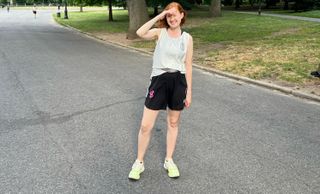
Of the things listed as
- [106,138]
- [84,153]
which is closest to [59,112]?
[106,138]

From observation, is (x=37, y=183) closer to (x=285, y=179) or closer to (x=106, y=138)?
(x=106, y=138)

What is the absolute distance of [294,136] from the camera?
6141 millimetres

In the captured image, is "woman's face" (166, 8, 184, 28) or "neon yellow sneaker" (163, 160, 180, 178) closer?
"woman's face" (166, 8, 184, 28)

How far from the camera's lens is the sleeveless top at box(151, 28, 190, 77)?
13.6 feet

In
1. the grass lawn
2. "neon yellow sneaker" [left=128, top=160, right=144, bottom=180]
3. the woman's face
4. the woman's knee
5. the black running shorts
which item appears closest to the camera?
the woman's face

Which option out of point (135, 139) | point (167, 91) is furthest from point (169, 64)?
point (135, 139)

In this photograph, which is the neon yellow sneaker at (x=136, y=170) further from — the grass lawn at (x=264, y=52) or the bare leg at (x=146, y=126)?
the grass lawn at (x=264, y=52)

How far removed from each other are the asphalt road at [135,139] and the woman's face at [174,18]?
5.63 ft

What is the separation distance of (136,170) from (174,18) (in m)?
1.72

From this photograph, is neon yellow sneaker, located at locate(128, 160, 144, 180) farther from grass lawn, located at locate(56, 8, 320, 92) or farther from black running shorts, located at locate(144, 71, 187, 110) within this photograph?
grass lawn, located at locate(56, 8, 320, 92)

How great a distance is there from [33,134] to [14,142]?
15.3 inches

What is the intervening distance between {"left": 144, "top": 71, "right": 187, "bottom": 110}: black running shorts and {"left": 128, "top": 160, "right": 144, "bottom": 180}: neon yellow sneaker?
2.47 ft

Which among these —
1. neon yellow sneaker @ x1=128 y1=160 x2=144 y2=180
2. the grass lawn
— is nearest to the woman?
neon yellow sneaker @ x1=128 y1=160 x2=144 y2=180

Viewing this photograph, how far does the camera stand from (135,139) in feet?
19.1
